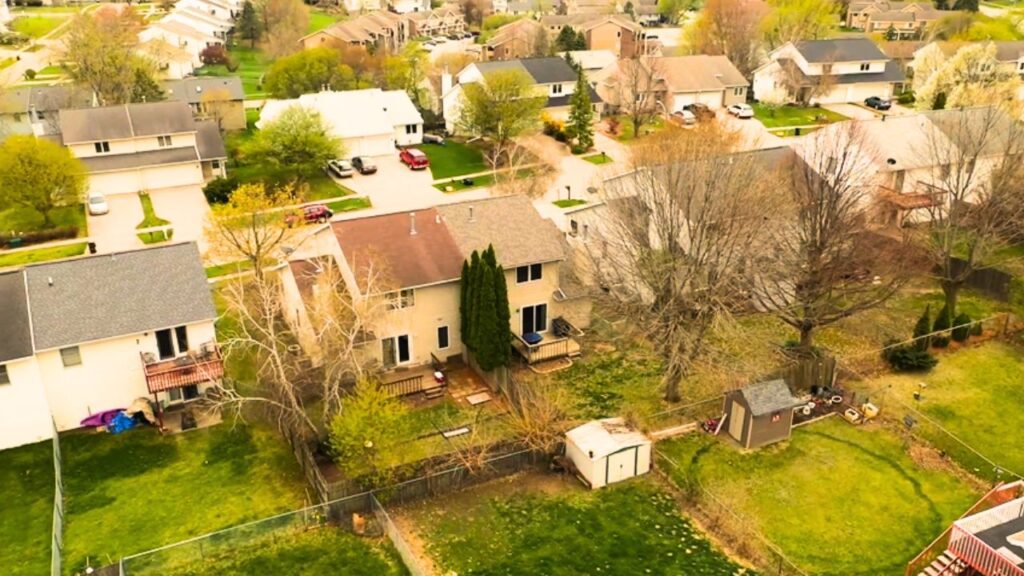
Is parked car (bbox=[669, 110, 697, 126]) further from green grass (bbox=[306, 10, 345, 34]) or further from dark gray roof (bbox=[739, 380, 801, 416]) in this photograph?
green grass (bbox=[306, 10, 345, 34])

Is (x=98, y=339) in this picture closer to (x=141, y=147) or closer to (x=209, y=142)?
(x=141, y=147)

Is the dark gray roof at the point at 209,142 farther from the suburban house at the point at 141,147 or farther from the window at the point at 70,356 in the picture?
the window at the point at 70,356

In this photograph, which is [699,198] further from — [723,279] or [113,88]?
[113,88]

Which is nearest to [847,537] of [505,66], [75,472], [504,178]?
[75,472]

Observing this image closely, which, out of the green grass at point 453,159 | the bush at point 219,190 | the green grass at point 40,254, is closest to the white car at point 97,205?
the green grass at point 40,254

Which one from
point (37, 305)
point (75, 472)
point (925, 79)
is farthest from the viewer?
point (925, 79)
